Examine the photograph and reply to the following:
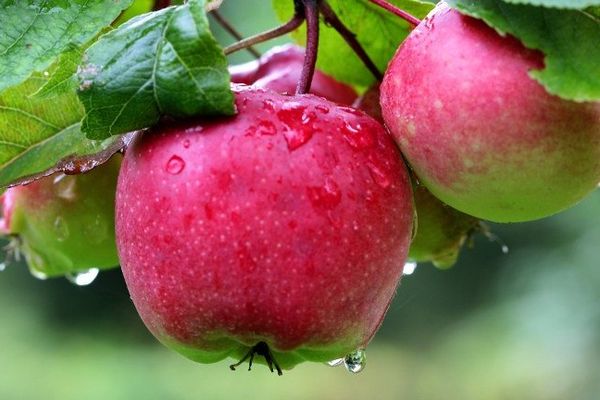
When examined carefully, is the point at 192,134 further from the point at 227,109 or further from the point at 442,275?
the point at 442,275

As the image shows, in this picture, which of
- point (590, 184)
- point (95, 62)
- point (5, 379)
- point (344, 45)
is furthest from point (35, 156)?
point (5, 379)

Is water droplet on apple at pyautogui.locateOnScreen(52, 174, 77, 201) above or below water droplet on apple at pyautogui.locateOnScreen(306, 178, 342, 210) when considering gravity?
below

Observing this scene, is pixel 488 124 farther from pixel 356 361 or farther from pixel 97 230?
pixel 97 230

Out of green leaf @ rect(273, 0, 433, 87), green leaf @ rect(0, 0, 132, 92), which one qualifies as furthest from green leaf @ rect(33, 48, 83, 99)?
green leaf @ rect(273, 0, 433, 87)

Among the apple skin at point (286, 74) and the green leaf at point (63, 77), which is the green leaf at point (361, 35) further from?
the green leaf at point (63, 77)

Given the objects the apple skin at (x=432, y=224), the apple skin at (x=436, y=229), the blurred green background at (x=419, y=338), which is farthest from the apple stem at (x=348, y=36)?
the blurred green background at (x=419, y=338)

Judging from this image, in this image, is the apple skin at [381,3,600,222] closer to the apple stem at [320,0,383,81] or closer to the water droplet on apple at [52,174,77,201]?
the apple stem at [320,0,383,81]
